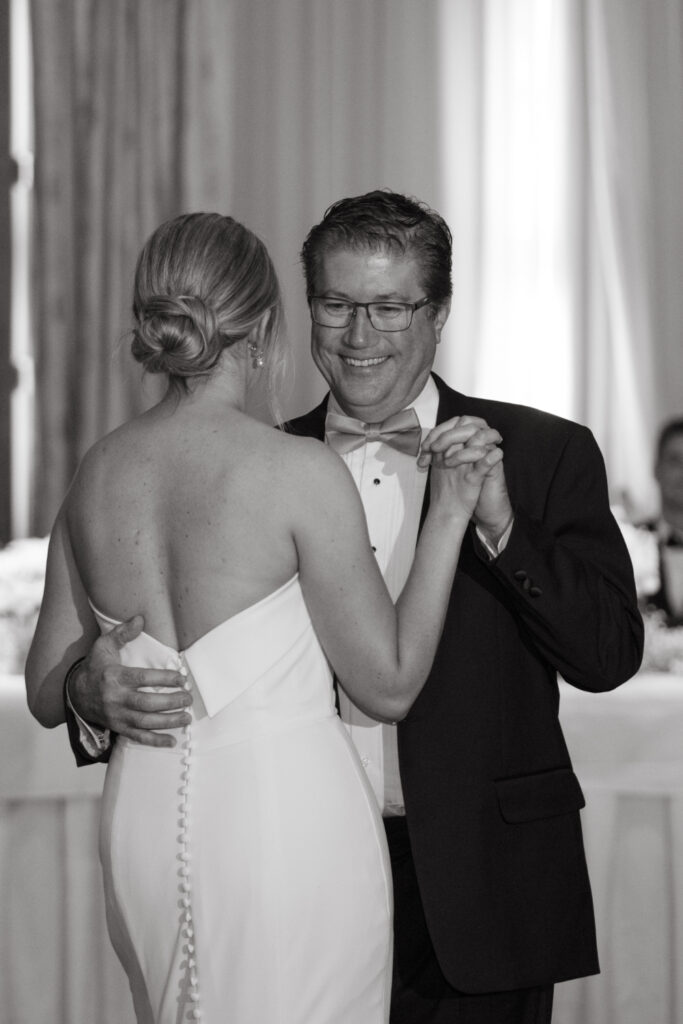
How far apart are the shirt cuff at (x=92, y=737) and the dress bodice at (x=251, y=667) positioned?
0.73ft

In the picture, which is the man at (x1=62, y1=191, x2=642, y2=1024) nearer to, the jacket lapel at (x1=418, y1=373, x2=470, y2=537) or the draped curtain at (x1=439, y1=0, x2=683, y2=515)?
the jacket lapel at (x1=418, y1=373, x2=470, y2=537)

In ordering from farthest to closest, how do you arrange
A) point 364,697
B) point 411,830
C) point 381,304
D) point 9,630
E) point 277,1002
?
point 9,630, point 381,304, point 411,830, point 364,697, point 277,1002

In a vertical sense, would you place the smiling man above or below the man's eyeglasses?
below

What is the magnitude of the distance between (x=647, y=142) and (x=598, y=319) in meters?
0.94

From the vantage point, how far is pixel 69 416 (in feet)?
21.7

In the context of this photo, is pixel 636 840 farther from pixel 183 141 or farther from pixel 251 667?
pixel 183 141

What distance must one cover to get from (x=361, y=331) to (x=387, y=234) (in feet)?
0.57

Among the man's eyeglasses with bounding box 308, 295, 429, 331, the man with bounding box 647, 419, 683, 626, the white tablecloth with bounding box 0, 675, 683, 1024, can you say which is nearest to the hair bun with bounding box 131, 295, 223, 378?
the man's eyeglasses with bounding box 308, 295, 429, 331

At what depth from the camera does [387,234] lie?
231 centimetres

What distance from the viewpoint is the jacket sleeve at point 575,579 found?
79.1 inches

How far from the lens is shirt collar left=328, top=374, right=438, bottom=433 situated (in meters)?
2.43

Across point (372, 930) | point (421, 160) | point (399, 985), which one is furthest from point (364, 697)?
point (421, 160)

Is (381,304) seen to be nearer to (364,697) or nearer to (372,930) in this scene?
(364,697)

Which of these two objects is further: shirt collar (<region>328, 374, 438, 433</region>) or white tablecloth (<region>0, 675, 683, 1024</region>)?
white tablecloth (<region>0, 675, 683, 1024</region>)
